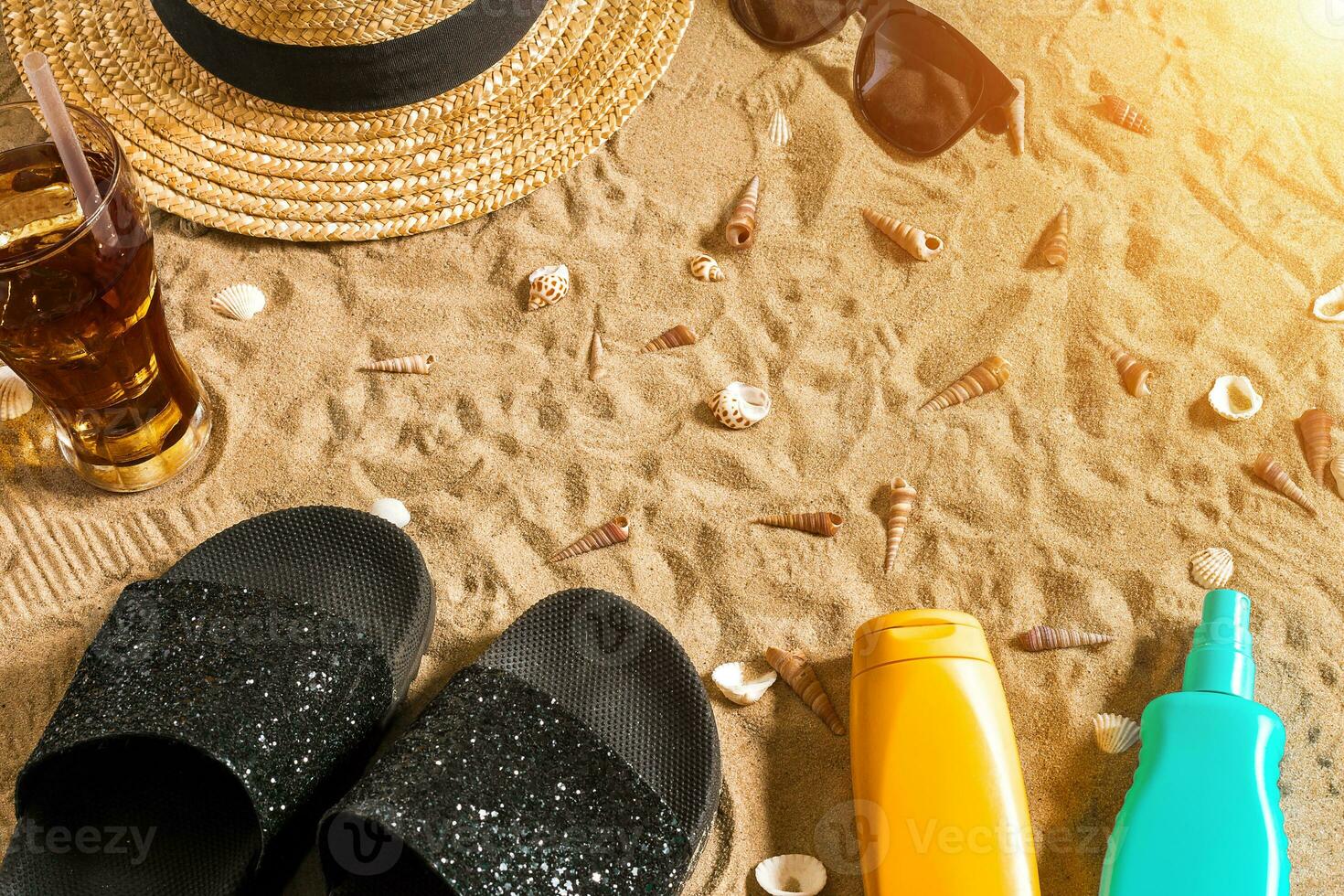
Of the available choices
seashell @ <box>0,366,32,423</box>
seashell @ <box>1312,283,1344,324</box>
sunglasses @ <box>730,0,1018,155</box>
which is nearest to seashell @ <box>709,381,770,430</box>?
sunglasses @ <box>730,0,1018,155</box>

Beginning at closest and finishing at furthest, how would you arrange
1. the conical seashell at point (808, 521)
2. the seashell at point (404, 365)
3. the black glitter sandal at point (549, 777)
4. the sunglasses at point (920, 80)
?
the black glitter sandal at point (549, 777) → the conical seashell at point (808, 521) → the seashell at point (404, 365) → the sunglasses at point (920, 80)

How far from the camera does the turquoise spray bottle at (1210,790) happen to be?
35.1 inches

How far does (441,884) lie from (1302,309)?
45.8 inches

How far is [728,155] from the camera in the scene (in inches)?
59.2

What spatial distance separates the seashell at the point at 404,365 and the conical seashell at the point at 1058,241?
2.50 feet

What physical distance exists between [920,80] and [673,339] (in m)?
0.52

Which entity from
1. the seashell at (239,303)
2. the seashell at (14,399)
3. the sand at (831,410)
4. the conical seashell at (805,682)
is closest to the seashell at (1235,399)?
the sand at (831,410)

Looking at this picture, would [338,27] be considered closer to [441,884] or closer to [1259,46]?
[441,884]

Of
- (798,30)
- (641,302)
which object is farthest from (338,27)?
(798,30)

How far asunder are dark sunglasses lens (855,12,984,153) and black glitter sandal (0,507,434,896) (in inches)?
36.8

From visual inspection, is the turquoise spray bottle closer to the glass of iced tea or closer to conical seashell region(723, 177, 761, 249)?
conical seashell region(723, 177, 761, 249)

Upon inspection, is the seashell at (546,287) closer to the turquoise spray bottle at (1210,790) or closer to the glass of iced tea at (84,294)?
the glass of iced tea at (84,294)

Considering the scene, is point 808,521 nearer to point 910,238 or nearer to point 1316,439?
point 910,238

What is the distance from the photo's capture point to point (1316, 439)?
4.10ft
